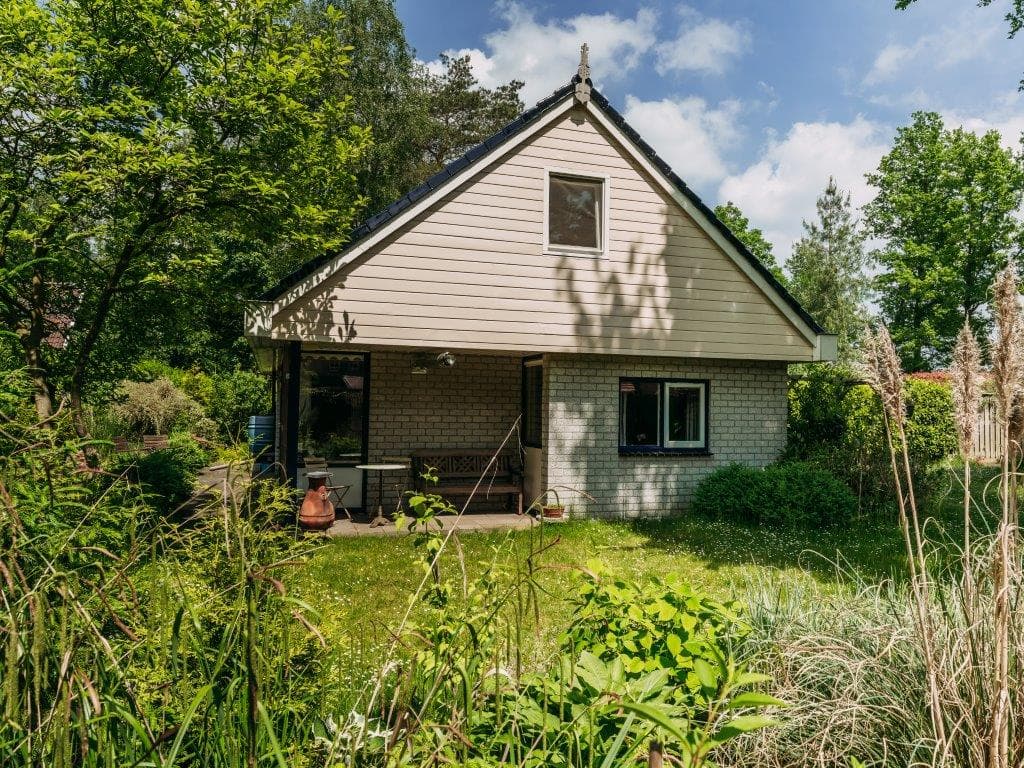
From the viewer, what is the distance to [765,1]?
620 centimetres

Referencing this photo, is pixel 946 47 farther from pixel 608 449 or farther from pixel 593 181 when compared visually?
pixel 608 449

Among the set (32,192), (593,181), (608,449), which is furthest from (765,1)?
(32,192)

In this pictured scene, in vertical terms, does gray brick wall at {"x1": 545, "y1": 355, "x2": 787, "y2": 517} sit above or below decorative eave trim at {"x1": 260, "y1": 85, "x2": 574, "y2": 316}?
below

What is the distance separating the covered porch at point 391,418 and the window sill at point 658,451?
5.13 feet

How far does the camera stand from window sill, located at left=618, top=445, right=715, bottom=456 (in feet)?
35.4

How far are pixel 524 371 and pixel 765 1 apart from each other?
7.30 m

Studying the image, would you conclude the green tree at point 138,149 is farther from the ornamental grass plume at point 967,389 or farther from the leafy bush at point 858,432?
the leafy bush at point 858,432

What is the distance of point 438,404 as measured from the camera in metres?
11.5

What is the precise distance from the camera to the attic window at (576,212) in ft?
33.4

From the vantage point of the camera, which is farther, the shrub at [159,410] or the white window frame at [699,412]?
the shrub at [159,410]

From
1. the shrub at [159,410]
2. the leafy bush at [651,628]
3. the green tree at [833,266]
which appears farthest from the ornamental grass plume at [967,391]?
the green tree at [833,266]

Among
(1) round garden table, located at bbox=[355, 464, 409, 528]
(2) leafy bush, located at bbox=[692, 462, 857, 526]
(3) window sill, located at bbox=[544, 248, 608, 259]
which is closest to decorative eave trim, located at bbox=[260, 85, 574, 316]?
(3) window sill, located at bbox=[544, 248, 608, 259]

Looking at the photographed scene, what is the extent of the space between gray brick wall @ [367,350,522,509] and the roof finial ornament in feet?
15.9

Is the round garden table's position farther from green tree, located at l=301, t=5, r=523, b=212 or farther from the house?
green tree, located at l=301, t=5, r=523, b=212
